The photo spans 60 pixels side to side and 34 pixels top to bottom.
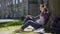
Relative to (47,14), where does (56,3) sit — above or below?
above

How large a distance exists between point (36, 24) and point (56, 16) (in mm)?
1508

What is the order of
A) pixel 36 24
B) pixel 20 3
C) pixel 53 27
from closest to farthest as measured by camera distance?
1. pixel 53 27
2. pixel 36 24
3. pixel 20 3

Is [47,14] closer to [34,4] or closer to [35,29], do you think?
[35,29]

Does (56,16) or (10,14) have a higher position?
(56,16)

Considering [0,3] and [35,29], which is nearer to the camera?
[35,29]

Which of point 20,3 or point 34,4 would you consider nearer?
point 34,4

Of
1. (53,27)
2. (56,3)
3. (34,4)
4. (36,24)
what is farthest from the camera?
(34,4)

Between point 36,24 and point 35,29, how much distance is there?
23 centimetres

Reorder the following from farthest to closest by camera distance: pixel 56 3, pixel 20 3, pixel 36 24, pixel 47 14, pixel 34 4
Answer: pixel 20 3, pixel 34 4, pixel 36 24, pixel 47 14, pixel 56 3

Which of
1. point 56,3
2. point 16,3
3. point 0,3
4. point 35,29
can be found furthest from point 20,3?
point 56,3

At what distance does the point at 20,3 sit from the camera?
12164 mm

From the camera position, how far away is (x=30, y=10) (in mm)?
11430

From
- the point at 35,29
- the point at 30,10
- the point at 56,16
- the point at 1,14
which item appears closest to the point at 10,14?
the point at 1,14

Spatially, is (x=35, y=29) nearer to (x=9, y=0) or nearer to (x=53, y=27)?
(x=53, y=27)
